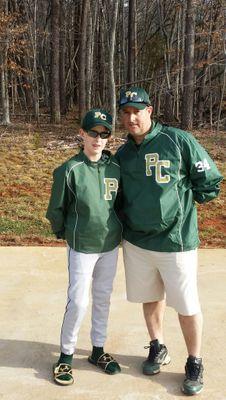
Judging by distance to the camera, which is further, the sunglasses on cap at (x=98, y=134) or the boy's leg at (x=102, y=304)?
the boy's leg at (x=102, y=304)

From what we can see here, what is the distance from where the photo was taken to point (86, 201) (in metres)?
2.74

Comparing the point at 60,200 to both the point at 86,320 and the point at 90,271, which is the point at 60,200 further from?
the point at 86,320

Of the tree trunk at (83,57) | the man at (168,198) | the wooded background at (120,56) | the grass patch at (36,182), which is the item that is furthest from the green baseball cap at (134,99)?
the tree trunk at (83,57)

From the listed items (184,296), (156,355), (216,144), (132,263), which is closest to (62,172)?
(132,263)

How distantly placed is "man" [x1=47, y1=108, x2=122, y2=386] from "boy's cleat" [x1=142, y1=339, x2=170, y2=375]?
0.49 metres

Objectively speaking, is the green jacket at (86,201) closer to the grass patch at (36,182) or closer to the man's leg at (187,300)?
the man's leg at (187,300)

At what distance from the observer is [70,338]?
2.91m

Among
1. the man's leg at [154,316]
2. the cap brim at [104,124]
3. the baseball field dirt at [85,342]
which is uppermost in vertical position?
the cap brim at [104,124]

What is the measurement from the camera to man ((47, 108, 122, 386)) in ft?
9.00

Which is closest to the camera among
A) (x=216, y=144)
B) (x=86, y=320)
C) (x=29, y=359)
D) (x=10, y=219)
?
(x=29, y=359)

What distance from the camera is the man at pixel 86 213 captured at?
2744 mm

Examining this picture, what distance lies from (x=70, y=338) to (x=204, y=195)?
118cm

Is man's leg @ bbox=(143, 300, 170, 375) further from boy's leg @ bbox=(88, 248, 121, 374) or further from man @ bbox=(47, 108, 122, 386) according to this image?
man @ bbox=(47, 108, 122, 386)

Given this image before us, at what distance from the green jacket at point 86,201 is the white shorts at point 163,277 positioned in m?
0.20
